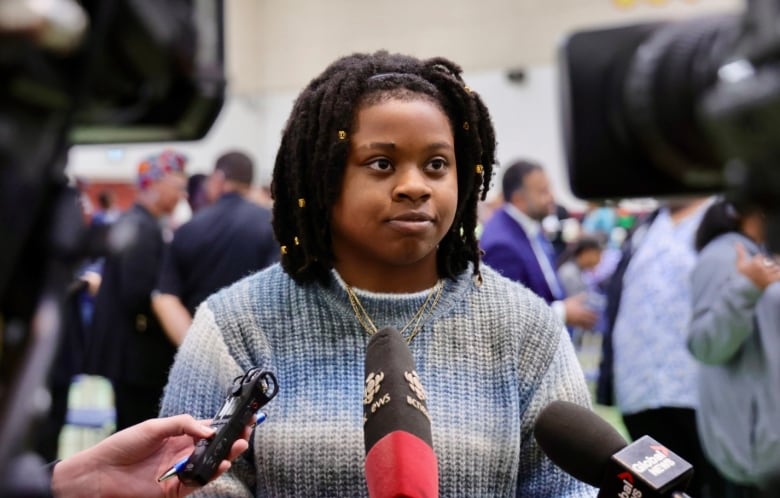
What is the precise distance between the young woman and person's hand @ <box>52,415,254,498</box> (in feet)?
0.52

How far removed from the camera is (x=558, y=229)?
9.95 metres

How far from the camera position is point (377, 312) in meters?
1.76

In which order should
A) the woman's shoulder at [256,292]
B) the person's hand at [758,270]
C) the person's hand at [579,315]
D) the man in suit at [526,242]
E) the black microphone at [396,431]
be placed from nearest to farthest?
the black microphone at [396,431], the woman's shoulder at [256,292], the person's hand at [758,270], the man in suit at [526,242], the person's hand at [579,315]

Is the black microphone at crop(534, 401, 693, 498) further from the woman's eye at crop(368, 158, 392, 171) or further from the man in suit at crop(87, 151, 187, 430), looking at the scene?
the man in suit at crop(87, 151, 187, 430)

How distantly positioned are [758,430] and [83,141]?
2647 millimetres

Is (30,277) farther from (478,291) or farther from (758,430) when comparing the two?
(758,430)

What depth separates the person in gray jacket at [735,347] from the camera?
2.99m

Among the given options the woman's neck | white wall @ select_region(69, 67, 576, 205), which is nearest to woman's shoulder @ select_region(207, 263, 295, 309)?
the woman's neck

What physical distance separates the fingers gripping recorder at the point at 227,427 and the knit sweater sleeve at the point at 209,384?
0.72ft

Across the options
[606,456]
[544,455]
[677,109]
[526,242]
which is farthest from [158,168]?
[677,109]

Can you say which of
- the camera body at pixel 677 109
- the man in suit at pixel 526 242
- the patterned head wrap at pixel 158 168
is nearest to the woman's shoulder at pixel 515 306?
the camera body at pixel 677 109

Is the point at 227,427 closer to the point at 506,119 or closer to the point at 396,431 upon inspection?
the point at 396,431

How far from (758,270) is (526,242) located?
124 cm

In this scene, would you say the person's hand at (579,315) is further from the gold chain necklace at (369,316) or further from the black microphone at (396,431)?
the black microphone at (396,431)
